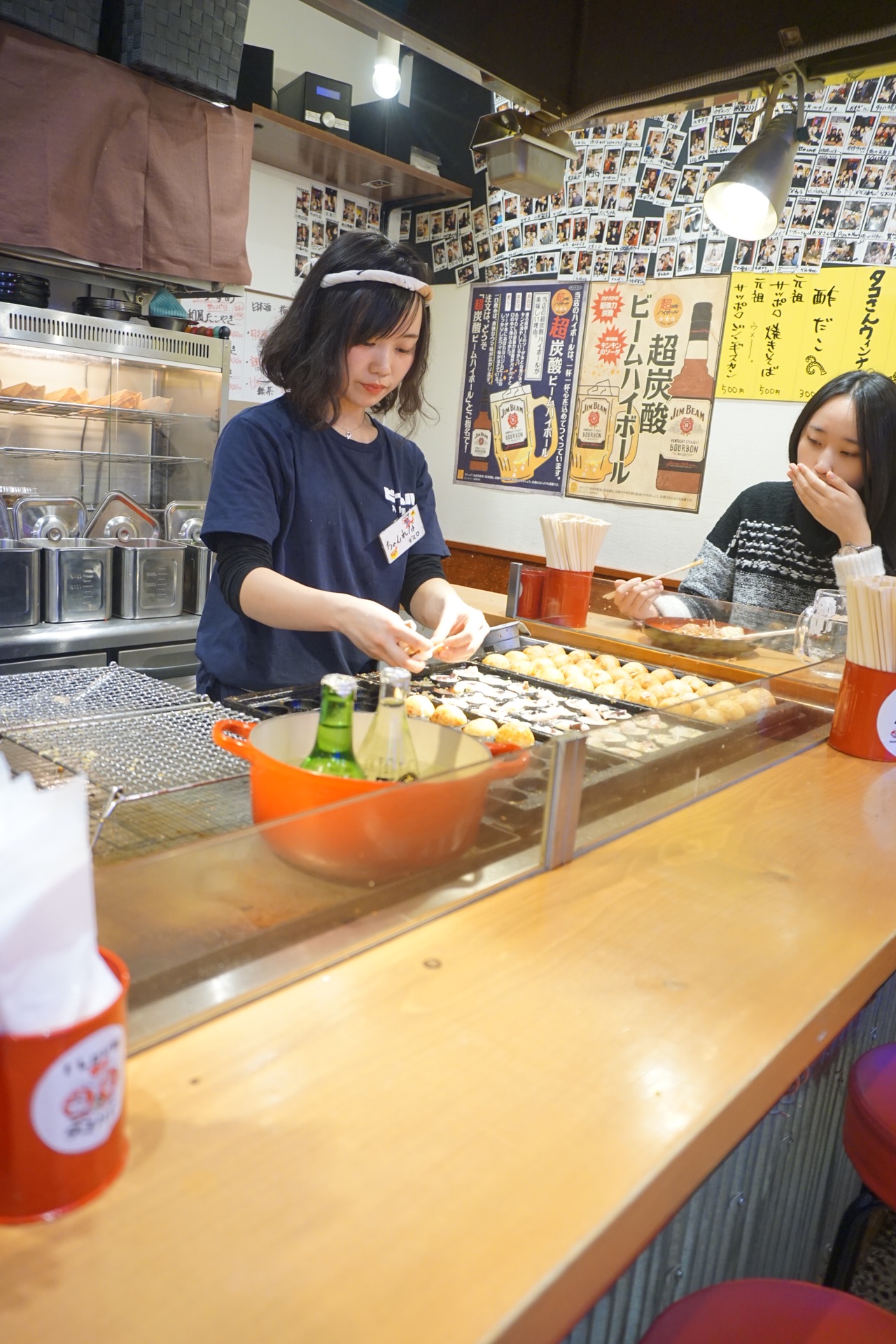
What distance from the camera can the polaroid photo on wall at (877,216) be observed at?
3807 millimetres

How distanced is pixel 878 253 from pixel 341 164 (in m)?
2.47

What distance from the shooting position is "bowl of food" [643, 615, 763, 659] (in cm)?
231

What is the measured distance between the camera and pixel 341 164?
180 inches

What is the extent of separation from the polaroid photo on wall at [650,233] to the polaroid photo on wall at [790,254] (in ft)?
2.03

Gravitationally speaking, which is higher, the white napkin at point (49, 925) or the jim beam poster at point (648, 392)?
the jim beam poster at point (648, 392)

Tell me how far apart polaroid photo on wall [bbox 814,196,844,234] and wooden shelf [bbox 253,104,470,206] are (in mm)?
1828

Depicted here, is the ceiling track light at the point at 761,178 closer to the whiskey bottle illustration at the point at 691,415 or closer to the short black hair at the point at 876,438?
the short black hair at the point at 876,438

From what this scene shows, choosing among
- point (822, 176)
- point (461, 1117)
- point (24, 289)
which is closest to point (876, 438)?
point (822, 176)

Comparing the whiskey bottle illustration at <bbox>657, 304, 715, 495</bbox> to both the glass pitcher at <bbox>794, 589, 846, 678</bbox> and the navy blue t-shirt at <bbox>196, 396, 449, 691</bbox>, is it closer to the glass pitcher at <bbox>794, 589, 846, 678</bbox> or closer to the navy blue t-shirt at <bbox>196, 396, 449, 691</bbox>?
the glass pitcher at <bbox>794, 589, 846, 678</bbox>

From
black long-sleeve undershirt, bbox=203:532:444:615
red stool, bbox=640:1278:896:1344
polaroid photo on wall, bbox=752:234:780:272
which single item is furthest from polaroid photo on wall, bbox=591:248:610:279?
red stool, bbox=640:1278:896:1344

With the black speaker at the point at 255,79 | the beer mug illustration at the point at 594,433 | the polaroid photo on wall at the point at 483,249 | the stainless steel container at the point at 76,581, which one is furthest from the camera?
the polaroid photo on wall at the point at 483,249

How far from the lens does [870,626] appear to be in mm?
1620

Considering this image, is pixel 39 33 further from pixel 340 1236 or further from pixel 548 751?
pixel 340 1236

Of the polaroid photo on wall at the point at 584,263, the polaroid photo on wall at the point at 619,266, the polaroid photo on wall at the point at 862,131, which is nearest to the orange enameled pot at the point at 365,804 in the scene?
the polaroid photo on wall at the point at 862,131
